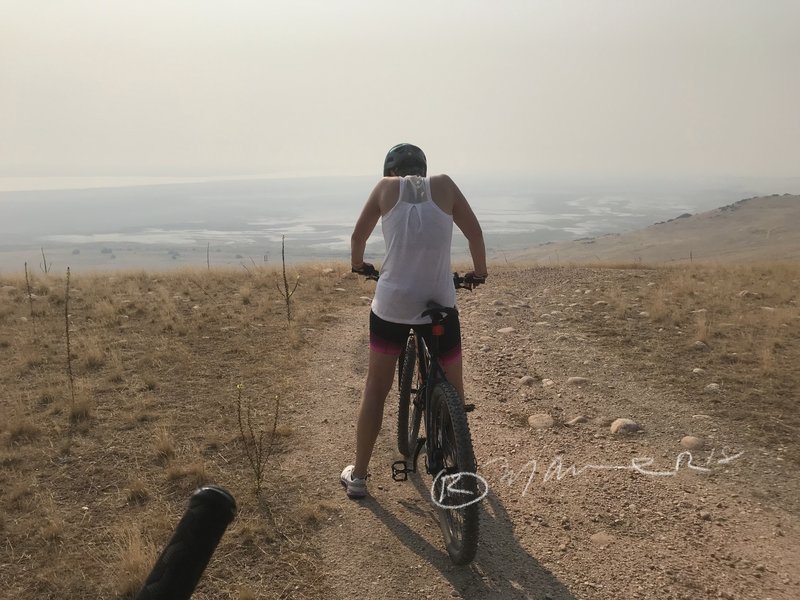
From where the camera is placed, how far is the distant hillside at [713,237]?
4806 centimetres

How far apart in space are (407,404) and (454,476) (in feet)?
3.95

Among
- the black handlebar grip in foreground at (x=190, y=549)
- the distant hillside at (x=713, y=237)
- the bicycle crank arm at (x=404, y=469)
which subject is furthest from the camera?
the distant hillside at (x=713, y=237)

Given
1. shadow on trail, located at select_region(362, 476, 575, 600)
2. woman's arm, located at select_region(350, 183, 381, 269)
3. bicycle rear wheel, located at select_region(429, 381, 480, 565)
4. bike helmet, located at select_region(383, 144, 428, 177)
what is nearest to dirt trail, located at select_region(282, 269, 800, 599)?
shadow on trail, located at select_region(362, 476, 575, 600)

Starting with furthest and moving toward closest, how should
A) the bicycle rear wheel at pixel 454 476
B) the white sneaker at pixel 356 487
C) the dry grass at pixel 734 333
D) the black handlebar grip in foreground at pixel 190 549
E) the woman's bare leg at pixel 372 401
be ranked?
the dry grass at pixel 734 333 < the white sneaker at pixel 356 487 < the woman's bare leg at pixel 372 401 < the bicycle rear wheel at pixel 454 476 < the black handlebar grip in foreground at pixel 190 549

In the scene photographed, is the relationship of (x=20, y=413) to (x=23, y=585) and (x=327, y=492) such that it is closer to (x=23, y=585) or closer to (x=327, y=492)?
(x=23, y=585)

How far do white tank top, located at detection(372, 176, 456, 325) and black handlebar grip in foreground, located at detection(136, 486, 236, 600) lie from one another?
2474mm

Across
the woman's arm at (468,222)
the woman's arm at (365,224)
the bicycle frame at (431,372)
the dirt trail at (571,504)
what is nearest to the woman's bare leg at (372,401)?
the bicycle frame at (431,372)

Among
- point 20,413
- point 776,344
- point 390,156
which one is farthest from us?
point 776,344

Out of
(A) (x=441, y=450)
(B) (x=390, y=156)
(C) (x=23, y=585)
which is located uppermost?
(B) (x=390, y=156)

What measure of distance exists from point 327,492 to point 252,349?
13.3ft

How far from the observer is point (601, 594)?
3.24m

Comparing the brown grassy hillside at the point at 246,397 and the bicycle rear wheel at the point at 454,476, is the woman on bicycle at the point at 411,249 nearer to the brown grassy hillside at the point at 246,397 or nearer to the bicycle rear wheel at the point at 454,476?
the bicycle rear wheel at the point at 454,476

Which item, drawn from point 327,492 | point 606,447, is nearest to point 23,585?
point 327,492

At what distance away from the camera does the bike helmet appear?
11.8 feet
